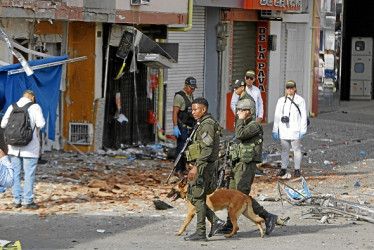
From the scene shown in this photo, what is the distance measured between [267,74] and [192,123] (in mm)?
9544

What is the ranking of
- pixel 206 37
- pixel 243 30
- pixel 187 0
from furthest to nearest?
1. pixel 243 30
2. pixel 206 37
3. pixel 187 0

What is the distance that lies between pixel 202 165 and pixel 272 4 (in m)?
12.6

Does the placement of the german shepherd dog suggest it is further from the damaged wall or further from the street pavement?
the damaged wall

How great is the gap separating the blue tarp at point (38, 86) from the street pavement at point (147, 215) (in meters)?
1.11

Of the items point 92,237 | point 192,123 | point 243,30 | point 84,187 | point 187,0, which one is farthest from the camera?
point 243,30

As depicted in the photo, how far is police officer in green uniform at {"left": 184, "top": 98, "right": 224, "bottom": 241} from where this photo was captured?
430 inches

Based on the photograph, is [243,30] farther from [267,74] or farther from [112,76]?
[112,76]

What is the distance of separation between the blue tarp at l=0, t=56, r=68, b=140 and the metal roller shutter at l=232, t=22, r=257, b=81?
888cm

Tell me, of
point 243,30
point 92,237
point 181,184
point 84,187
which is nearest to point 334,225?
point 181,184

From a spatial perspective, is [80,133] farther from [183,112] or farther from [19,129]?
[19,129]

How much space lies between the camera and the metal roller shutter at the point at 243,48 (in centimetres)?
2395

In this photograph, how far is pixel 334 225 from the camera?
12.1 m

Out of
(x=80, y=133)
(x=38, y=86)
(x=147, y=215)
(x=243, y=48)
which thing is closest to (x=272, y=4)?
(x=243, y=48)

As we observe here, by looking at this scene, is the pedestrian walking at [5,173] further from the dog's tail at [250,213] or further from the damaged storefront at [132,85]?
the damaged storefront at [132,85]
